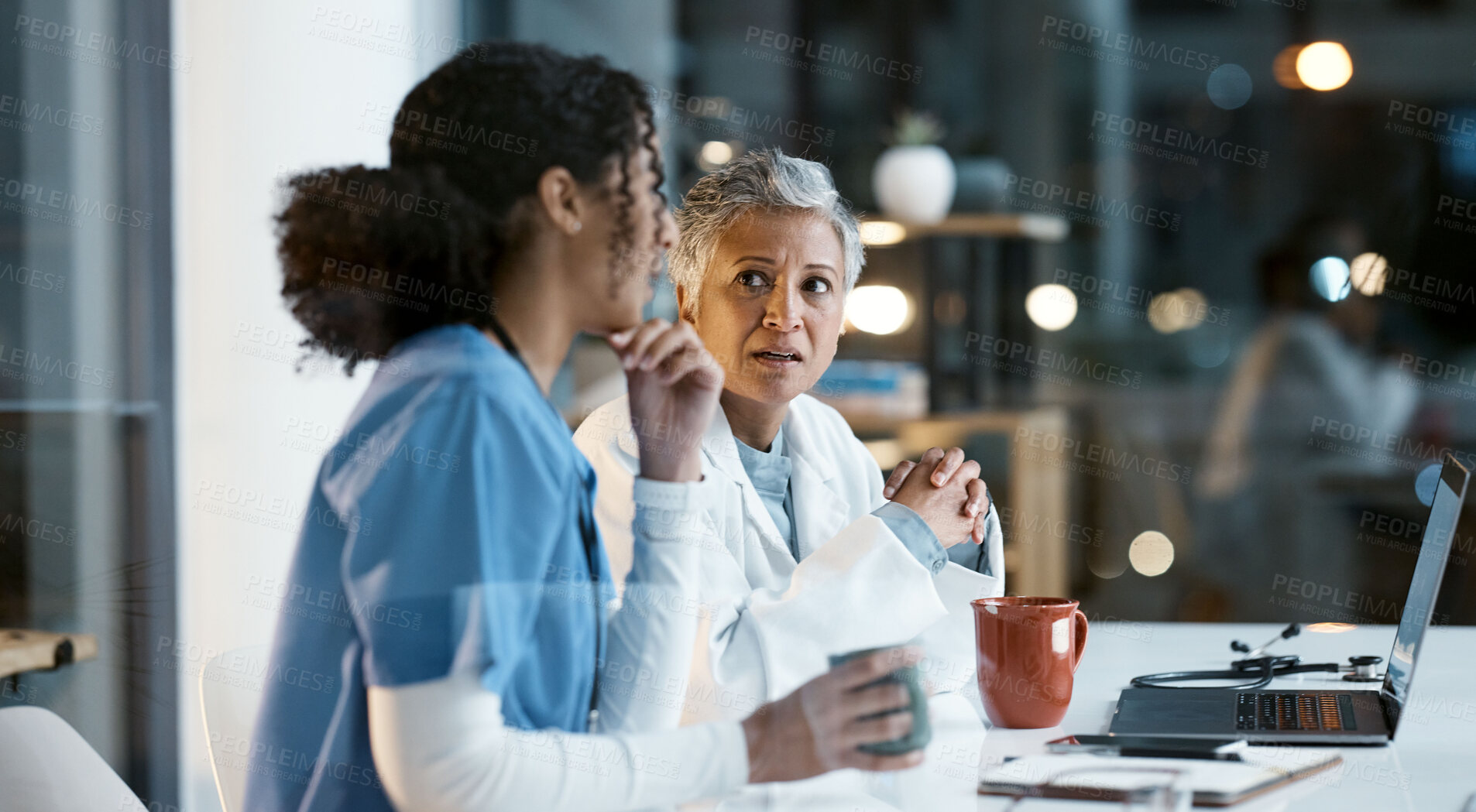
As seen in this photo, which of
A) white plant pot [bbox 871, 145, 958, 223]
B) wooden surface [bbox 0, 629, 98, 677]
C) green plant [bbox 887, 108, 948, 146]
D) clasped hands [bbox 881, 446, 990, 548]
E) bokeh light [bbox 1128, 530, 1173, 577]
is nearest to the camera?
wooden surface [bbox 0, 629, 98, 677]

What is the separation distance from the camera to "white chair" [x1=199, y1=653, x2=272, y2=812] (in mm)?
762

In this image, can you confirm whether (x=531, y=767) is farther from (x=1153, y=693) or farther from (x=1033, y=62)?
(x=1033, y=62)

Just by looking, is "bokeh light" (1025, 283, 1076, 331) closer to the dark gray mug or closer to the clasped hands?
the clasped hands

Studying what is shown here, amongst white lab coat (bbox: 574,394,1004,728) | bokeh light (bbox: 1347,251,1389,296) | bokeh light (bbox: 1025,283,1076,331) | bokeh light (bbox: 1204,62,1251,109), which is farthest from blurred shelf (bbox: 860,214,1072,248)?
white lab coat (bbox: 574,394,1004,728)

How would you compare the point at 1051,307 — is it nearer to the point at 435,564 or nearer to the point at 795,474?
the point at 795,474

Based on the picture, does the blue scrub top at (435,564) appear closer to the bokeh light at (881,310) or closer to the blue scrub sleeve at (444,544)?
the blue scrub sleeve at (444,544)

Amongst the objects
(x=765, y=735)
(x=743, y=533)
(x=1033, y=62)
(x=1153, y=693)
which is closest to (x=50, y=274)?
(x=743, y=533)

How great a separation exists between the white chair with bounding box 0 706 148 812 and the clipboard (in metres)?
0.67

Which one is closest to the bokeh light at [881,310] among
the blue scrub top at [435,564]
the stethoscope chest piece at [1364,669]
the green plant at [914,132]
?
the green plant at [914,132]

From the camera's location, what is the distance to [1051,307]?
4078mm

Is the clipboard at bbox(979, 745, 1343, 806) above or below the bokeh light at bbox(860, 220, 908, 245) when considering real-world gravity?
below

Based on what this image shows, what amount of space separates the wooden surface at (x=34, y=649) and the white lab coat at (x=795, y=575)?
0.53 meters

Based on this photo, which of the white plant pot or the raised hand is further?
the white plant pot


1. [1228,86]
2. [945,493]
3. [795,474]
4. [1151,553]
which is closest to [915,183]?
[1228,86]
